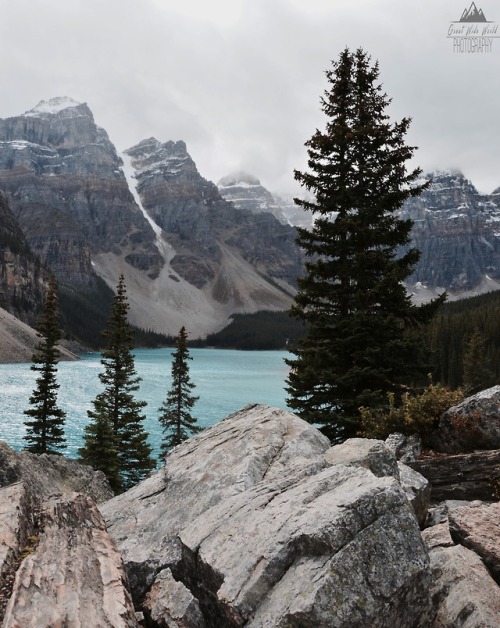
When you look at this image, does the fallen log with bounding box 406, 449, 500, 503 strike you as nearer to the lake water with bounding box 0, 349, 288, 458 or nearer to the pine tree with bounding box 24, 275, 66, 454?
the pine tree with bounding box 24, 275, 66, 454

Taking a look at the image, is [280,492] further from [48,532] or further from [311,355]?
[311,355]

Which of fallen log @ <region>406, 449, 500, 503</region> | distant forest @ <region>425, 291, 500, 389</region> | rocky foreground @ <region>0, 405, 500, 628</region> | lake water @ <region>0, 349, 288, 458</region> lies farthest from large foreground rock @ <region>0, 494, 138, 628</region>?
distant forest @ <region>425, 291, 500, 389</region>

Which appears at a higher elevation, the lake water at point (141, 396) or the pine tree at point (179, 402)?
the pine tree at point (179, 402)

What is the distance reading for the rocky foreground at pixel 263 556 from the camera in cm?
491

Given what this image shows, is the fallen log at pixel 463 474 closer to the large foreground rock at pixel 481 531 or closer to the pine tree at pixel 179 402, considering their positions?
the large foreground rock at pixel 481 531

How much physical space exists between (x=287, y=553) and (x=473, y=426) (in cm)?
749

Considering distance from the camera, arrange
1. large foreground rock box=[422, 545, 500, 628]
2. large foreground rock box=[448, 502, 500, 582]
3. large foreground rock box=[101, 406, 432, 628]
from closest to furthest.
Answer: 1. large foreground rock box=[101, 406, 432, 628]
2. large foreground rock box=[422, 545, 500, 628]
3. large foreground rock box=[448, 502, 500, 582]

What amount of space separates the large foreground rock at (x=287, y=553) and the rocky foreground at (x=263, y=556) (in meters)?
0.02

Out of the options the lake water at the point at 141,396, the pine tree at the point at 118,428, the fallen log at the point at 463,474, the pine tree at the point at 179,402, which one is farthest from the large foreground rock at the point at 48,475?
the lake water at the point at 141,396

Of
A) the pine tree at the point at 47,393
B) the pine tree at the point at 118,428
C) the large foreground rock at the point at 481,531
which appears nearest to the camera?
the large foreground rock at the point at 481,531

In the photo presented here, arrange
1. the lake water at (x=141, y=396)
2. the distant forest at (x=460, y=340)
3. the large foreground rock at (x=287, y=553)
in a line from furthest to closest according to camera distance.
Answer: the distant forest at (x=460, y=340) → the lake water at (x=141, y=396) → the large foreground rock at (x=287, y=553)

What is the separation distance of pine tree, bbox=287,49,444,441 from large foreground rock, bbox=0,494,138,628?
34.3 ft

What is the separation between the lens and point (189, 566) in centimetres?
622

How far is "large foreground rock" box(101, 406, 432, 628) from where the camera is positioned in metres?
4.89
